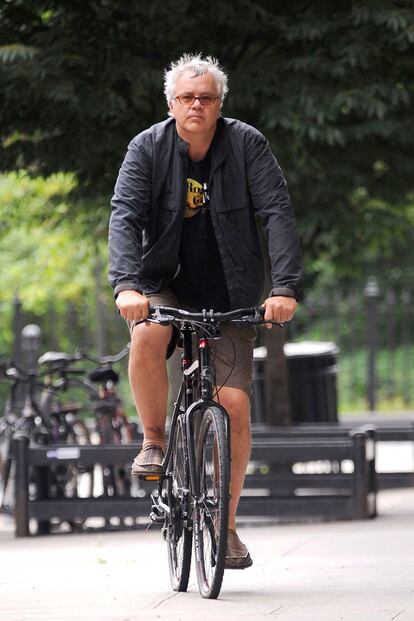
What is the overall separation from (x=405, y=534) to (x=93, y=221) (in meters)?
3.38

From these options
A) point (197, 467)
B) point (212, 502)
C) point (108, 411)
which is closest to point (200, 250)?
point (197, 467)

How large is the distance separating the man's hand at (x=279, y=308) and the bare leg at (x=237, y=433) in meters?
0.51

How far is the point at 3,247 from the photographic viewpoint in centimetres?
2239

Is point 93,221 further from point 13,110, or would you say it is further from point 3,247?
point 3,247

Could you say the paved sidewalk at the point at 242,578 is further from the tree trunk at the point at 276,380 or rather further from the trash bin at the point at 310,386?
the trash bin at the point at 310,386

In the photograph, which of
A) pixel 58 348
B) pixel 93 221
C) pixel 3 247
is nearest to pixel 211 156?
pixel 93 221

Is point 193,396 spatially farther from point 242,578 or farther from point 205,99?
point 205,99

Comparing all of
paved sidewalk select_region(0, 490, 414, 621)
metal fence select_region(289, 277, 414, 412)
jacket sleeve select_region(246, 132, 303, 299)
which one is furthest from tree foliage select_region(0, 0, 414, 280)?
metal fence select_region(289, 277, 414, 412)

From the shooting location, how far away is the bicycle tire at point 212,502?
5.23 meters

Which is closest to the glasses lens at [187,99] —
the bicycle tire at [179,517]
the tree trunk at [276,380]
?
the bicycle tire at [179,517]

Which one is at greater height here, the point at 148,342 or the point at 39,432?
the point at 148,342

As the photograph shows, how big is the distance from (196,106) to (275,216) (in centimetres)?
53

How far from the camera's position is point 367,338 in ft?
62.9

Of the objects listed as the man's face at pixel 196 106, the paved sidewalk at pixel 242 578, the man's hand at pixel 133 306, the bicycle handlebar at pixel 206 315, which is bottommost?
the paved sidewalk at pixel 242 578
